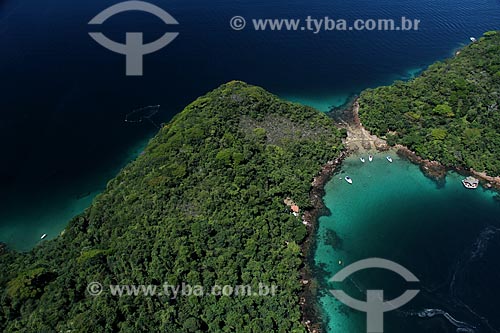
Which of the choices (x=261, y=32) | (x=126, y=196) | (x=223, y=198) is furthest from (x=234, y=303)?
(x=261, y=32)

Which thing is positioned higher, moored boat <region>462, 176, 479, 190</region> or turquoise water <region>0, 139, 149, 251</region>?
moored boat <region>462, 176, 479, 190</region>

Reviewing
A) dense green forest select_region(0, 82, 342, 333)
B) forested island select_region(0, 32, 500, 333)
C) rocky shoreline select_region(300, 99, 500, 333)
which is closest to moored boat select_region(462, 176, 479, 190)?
rocky shoreline select_region(300, 99, 500, 333)

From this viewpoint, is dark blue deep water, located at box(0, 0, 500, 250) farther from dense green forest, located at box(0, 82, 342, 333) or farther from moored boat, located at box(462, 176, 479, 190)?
moored boat, located at box(462, 176, 479, 190)

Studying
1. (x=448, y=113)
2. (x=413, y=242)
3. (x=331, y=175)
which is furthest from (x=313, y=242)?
(x=448, y=113)

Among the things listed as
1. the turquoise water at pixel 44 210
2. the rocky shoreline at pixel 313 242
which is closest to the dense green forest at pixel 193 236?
the rocky shoreline at pixel 313 242

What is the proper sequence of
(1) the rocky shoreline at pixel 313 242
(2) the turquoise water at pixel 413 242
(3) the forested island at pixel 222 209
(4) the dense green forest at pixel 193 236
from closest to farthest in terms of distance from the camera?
(4) the dense green forest at pixel 193 236 → (3) the forested island at pixel 222 209 → (1) the rocky shoreline at pixel 313 242 → (2) the turquoise water at pixel 413 242

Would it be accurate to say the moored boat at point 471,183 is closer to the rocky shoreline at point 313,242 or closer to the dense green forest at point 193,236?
the rocky shoreline at point 313,242

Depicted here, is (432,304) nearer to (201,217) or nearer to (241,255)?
(241,255)
